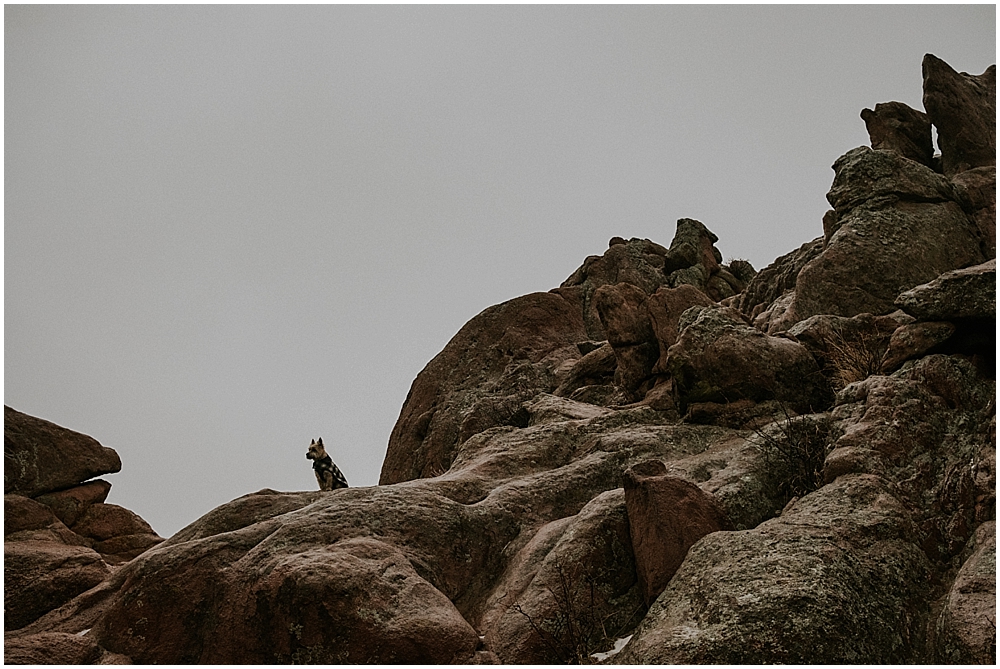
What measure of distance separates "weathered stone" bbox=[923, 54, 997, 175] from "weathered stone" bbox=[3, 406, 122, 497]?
20.1m

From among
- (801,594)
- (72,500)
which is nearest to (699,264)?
(72,500)

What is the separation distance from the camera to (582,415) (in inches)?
555

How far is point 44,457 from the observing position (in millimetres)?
16969

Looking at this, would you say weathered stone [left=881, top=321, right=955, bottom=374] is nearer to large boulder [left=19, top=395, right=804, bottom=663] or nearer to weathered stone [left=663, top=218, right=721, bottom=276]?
large boulder [left=19, top=395, right=804, bottom=663]

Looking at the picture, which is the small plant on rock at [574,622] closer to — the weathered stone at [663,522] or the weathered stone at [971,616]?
the weathered stone at [663,522]

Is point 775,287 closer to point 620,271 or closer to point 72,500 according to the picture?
point 620,271

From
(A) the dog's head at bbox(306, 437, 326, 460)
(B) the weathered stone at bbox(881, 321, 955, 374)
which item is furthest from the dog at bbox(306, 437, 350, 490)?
(B) the weathered stone at bbox(881, 321, 955, 374)

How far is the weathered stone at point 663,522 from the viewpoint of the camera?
816 centimetres

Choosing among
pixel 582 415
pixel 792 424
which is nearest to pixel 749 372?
pixel 792 424

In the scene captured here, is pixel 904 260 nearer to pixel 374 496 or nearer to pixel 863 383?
pixel 863 383

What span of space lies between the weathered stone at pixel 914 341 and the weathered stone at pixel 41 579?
1058 cm

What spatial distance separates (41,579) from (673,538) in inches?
318

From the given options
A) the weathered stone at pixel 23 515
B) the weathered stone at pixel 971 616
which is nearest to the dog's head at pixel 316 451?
the weathered stone at pixel 23 515

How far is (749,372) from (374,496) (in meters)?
5.53
